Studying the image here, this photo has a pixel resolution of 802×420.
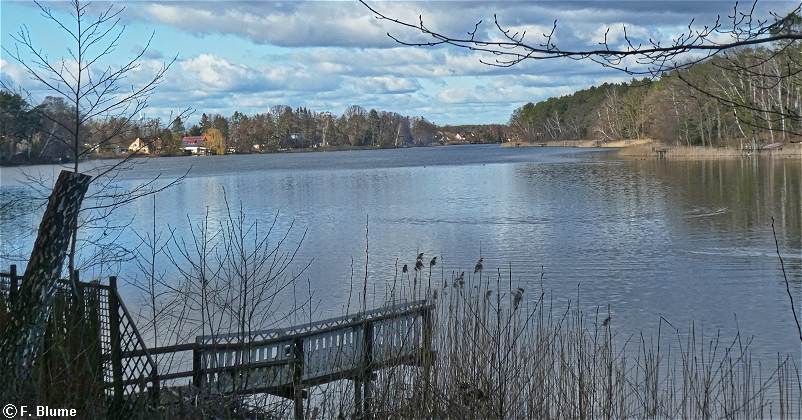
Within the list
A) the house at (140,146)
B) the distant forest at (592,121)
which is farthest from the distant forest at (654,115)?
the house at (140,146)

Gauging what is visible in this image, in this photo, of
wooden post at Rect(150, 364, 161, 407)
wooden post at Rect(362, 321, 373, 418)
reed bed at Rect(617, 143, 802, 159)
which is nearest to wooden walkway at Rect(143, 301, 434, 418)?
wooden post at Rect(362, 321, 373, 418)

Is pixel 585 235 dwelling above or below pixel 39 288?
below

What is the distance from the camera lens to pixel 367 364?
24.2 ft

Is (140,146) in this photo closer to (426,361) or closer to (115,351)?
(115,351)

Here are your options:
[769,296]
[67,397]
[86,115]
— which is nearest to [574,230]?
[769,296]

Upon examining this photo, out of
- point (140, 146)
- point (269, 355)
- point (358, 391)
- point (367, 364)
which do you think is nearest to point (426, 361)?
point (358, 391)

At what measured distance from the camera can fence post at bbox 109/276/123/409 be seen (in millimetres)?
6215

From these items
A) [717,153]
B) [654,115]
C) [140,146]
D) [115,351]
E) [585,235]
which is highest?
[654,115]

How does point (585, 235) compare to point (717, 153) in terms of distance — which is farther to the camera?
point (717, 153)

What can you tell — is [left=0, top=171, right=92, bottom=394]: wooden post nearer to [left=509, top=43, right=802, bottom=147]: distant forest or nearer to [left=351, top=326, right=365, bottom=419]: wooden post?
[left=351, top=326, right=365, bottom=419]: wooden post

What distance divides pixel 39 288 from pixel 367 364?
2.77 m

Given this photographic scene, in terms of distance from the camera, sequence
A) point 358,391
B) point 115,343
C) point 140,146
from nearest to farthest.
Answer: point 115,343 < point 358,391 < point 140,146

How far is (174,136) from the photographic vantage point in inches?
391

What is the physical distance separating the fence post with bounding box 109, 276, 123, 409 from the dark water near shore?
20.7ft
